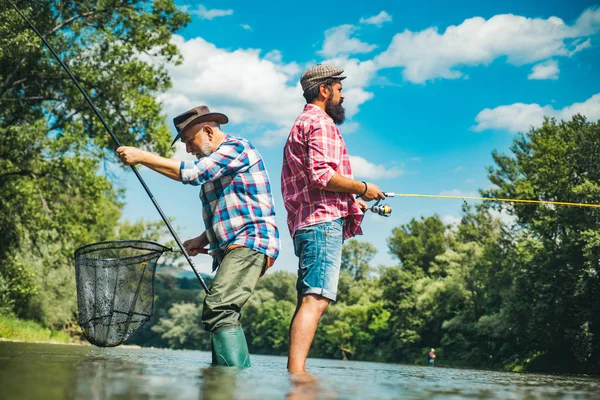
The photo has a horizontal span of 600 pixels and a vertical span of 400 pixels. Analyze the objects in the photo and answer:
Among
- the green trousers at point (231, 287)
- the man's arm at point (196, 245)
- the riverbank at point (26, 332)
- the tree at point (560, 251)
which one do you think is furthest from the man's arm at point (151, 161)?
the tree at point (560, 251)

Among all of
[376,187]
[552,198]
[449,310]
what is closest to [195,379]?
[376,187]

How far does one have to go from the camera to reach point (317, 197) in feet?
17.4

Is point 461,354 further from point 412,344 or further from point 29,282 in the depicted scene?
point 29,282

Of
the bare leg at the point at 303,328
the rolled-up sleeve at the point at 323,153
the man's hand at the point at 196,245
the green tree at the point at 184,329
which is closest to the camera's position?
the bare leg at the point at 303,328

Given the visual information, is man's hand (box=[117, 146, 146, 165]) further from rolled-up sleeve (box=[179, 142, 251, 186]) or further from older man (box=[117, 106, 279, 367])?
rolled-up sleeve (box=[179, 142, 251, 186])

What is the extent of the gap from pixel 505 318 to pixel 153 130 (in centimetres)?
2634

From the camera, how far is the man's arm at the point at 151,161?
4.94 metres

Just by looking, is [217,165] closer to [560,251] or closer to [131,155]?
[131,155]

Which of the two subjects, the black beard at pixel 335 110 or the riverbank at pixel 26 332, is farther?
the riverbank at pixel 26 332

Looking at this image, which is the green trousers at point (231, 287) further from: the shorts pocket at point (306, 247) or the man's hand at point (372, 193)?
the man's hand at point (372, 193)

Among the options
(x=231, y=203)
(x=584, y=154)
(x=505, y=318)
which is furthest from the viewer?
(x=505, y=318)

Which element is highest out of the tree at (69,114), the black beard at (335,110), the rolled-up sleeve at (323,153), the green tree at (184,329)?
the tree at (69,114)

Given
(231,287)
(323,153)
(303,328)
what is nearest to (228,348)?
(231,287)

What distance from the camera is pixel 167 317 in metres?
96.6
